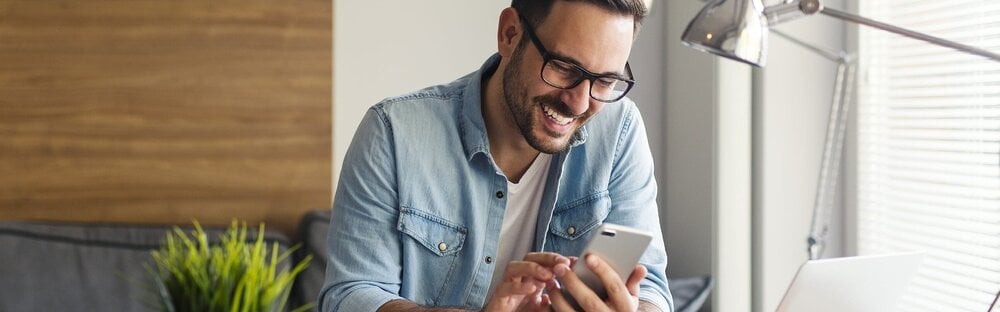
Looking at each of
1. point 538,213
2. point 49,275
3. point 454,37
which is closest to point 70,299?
point 49,275

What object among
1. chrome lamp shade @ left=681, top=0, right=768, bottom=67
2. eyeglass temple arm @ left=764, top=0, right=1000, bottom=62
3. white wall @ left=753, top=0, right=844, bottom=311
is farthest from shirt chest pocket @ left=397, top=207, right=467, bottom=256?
white wall @ left=753, top=0, right=844, bottom=311

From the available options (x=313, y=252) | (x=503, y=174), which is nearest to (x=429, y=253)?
(x=503, y=174)

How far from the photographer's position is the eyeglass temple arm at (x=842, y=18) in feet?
5.09

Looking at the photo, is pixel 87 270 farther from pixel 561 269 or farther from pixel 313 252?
pixel 561 269

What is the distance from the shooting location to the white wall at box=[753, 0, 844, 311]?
9.06 ft

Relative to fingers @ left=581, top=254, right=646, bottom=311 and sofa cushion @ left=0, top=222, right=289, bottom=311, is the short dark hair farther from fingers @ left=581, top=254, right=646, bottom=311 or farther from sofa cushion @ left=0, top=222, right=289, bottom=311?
sofa cushion @ left=0, top=222, right=289, bottom=311

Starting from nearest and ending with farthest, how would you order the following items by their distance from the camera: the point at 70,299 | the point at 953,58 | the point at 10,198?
the point at 953,58 < the point at 70,299 < the point at 10,198

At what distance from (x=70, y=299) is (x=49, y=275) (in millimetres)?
83

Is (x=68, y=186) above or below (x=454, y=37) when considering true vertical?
below

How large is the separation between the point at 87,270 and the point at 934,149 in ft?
6.62

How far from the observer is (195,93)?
2.91 metres

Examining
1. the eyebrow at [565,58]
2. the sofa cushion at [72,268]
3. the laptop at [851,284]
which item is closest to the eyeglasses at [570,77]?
the eyebrow at [565,58]

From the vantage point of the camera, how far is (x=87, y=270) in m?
2.71

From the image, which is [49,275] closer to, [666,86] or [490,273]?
[490,273]
